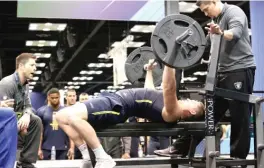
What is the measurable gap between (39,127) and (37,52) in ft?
28.2

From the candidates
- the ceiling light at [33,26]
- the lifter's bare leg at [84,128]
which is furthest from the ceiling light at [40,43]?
the lifter's bare leg at [84,128]

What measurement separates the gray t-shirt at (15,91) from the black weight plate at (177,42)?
1.52m

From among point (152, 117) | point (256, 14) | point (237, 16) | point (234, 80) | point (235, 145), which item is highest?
point (256, 14)

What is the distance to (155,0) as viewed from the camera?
6629 millimetres

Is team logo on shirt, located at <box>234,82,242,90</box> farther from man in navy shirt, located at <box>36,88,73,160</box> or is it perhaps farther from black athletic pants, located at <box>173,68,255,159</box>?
man in navy shirt, located at <box>36,88,73,160</box>

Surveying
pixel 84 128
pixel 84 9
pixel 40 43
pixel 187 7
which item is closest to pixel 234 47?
pixel 84 128

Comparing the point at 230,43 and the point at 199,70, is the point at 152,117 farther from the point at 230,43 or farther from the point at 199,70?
the point at 199,70

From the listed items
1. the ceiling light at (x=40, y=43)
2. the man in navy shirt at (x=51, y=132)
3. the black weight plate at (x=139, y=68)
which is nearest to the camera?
the black weight plate at (x=139, y=68)

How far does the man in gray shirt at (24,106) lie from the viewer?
12.9ft

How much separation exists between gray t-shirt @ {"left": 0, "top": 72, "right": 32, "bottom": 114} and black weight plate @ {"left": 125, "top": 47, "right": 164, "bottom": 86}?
1097 millimetres

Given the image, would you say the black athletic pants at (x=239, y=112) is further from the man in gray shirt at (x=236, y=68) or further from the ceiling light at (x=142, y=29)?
the ceiling light at (x=142, y=29)

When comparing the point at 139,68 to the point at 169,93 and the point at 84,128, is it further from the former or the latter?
the point at 84,128

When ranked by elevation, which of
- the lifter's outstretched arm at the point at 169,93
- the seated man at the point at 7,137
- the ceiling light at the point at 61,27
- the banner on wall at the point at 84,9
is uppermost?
the ceiling light at the point at 61,27

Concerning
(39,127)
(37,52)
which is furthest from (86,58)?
(39,127)
